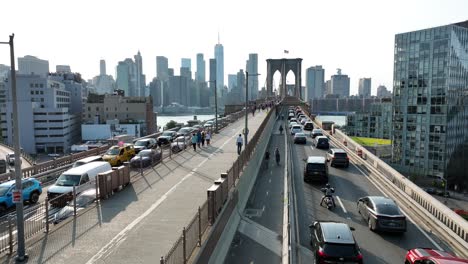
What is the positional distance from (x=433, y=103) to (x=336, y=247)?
270ft

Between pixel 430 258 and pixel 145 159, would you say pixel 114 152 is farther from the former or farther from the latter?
pixel 430 258

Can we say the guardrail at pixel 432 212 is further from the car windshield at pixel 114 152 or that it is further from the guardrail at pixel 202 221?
the car windshield at pixel 114 152

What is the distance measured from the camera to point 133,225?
44.5ft

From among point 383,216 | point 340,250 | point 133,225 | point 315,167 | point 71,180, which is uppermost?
point 71,180

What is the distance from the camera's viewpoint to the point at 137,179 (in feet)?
68.7

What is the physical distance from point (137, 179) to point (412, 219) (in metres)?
13.5

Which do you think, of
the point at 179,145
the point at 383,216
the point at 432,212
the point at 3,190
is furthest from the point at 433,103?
the point at 3,190

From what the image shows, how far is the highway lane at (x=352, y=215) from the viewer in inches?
577

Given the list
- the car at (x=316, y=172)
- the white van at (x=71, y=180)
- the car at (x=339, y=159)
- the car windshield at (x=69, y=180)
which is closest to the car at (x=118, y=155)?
the white van at (x=71, y=180)

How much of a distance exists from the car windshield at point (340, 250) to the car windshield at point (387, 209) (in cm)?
419

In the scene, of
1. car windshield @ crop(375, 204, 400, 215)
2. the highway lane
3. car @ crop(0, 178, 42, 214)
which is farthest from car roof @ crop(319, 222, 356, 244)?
car @ crop(0, 178, 42, 214)

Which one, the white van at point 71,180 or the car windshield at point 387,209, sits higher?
the white van at point 71,180

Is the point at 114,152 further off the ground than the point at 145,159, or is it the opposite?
the point at 114,152

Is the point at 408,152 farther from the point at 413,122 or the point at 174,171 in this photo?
the point at 174,171
